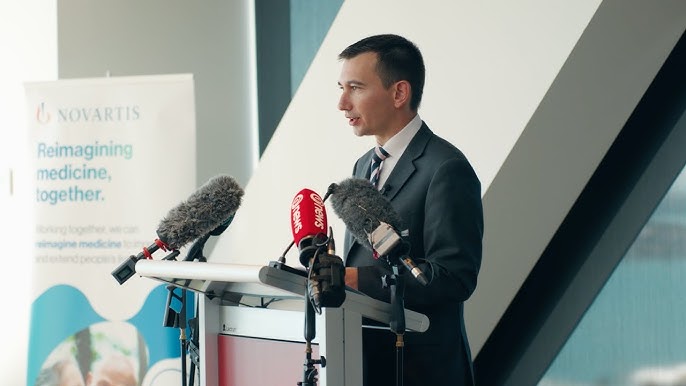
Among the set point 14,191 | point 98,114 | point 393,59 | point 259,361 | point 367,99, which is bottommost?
point 259,361

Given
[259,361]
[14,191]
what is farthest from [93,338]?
[259,361]

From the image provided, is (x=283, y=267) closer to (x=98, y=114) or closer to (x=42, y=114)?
(x=98, y=114)

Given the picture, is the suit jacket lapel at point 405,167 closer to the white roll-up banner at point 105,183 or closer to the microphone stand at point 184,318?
the microphone stand at point 184,318

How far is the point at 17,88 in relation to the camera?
6.30 meters

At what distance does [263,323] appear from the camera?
2141 mm

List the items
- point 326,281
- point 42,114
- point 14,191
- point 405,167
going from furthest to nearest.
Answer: point 14,191 → point 42,114 → point 405,167 → point 326,281

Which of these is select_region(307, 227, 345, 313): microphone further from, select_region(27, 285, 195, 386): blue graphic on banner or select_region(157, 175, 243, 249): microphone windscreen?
select_region(27, 285, 195, 386): blue graphic on banner

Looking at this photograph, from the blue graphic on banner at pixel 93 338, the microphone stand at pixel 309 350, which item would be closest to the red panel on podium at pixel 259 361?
the microphone stand at pixel 309 350

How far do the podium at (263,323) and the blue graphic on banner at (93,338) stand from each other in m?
2.67

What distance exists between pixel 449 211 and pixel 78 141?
A: 10.5 ft

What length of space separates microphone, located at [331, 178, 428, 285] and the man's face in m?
→ 0.47

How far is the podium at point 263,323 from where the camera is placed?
1.89m

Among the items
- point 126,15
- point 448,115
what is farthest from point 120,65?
point 448,115

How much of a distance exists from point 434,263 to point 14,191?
190 inches
